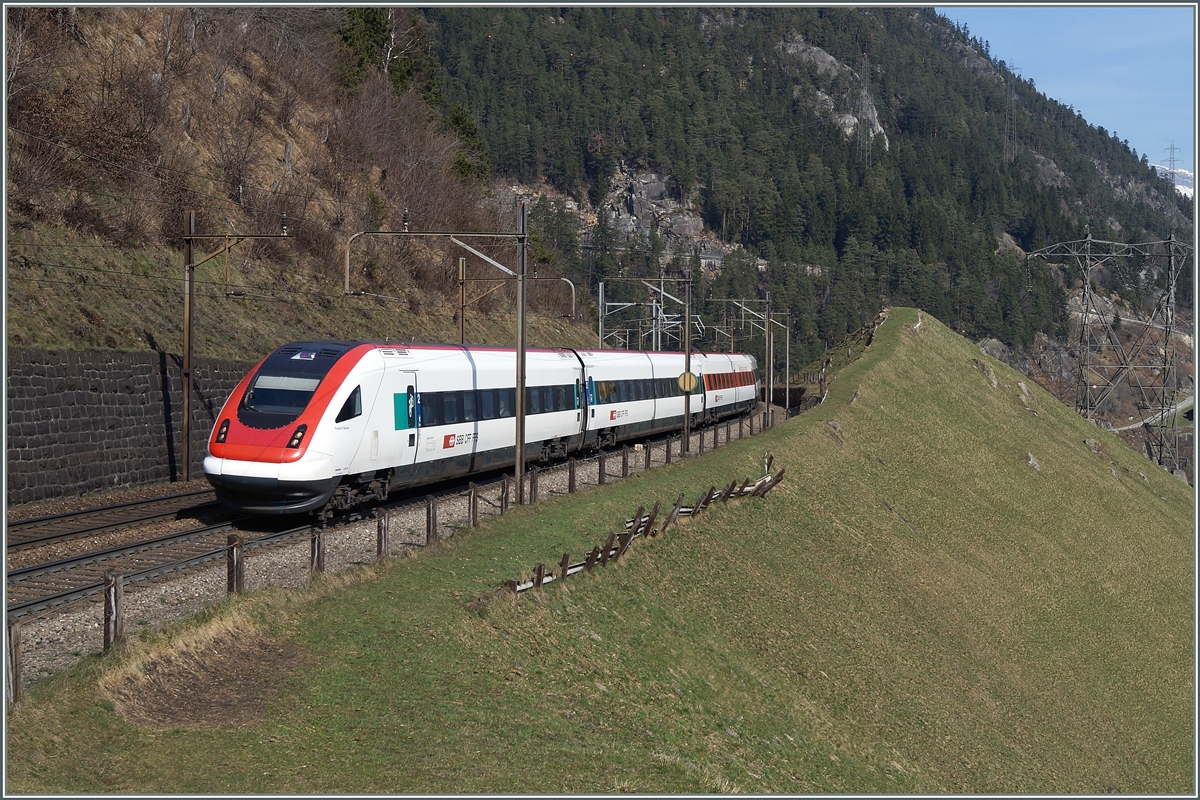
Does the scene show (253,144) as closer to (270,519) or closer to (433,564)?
(270,519)

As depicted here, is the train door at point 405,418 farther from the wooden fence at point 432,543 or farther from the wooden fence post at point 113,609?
the wooden fence post at point 113,609

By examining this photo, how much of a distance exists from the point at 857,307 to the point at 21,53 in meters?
137

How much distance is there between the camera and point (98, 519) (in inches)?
805

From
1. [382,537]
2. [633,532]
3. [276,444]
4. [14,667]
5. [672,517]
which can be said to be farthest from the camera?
[672,517]

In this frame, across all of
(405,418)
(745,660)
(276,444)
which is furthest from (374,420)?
(745,660)

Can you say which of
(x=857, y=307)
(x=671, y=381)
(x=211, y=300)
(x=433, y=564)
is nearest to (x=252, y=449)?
(x=433, y=564)

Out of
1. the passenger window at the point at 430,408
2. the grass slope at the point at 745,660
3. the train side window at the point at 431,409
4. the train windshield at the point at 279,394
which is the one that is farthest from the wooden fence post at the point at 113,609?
the train side window at the point at 431,409

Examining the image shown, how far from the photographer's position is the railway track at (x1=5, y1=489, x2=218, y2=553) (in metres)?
18.0

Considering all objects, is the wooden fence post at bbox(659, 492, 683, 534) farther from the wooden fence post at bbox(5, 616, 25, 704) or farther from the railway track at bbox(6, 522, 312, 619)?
the wooden fence post at bbox(5, 616, 25, 704)

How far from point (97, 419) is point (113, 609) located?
1407 cm

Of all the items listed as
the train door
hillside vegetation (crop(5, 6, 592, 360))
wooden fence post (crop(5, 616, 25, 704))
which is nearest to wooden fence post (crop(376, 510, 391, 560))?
the train door

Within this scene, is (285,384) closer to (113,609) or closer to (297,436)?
(297,436)

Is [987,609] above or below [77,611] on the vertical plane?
below

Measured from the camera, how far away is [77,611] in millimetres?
13461
